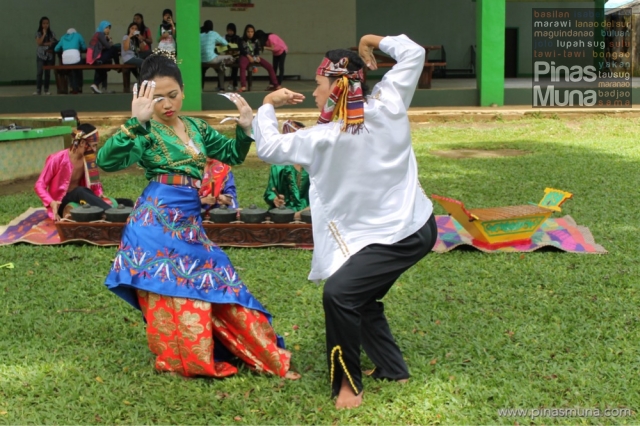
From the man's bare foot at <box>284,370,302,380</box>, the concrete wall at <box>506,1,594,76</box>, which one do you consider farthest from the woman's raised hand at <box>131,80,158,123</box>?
the concrete wall at <box>506,1,594,76</box>

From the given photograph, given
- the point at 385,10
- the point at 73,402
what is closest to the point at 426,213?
the point at 73,402

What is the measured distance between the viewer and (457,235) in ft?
22.0

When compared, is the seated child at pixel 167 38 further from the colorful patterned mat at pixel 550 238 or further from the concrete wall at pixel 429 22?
the colorful patterned mat at pixel 550 238

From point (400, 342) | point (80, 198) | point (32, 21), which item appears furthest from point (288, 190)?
point (32, 21)

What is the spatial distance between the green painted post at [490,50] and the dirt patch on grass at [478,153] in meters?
3.72

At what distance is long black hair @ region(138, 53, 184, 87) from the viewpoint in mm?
3918

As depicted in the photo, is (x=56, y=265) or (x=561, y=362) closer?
(x=561, y=362)

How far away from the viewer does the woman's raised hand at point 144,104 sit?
12.2ft

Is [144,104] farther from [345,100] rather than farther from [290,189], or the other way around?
[290,189]

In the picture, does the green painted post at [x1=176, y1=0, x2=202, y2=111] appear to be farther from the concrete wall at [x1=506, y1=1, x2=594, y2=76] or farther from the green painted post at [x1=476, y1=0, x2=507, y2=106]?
the concrete wall at [x1=506, y1=1, x2=594, y2=76]

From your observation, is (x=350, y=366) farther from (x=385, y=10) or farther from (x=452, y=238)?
(x=385, y=10)

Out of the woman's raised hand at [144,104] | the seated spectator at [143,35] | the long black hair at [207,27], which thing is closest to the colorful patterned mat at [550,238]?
the woman's raised hand at [144,104]

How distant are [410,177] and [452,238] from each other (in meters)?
3.01

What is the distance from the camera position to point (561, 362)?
13.8ft
